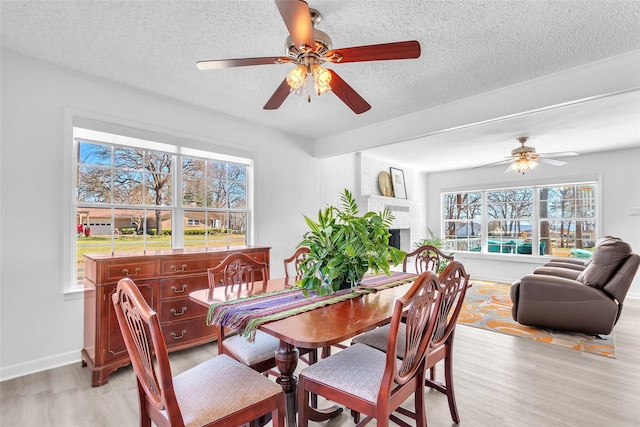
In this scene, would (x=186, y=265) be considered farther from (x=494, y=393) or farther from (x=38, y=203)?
(x=494, y=393)

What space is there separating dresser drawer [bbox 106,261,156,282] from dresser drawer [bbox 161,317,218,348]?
0.50 m

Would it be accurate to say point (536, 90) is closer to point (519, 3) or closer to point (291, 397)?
point (519, 3)

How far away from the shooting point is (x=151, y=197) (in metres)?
3.34

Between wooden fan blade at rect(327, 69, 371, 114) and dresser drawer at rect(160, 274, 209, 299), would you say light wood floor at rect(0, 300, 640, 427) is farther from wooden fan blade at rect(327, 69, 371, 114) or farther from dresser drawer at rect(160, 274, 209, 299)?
wooden fan blade at rect(327, 69, 371, 114)

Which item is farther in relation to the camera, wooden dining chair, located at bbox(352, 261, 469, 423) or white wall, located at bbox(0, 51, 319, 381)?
white wall, located at bbox(0, 51, 319, 381)

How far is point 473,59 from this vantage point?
2545 millimetres

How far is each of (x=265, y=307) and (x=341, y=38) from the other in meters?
1.93

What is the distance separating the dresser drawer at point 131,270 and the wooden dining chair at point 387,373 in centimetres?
181

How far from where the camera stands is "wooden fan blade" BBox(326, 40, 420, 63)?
1.67 m

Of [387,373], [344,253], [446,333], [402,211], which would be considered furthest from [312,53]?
[402,211]

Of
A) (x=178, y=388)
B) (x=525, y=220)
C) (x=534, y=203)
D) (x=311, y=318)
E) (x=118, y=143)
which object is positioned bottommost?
(x=178, y=388)

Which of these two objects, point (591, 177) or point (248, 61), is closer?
point (248, 61)

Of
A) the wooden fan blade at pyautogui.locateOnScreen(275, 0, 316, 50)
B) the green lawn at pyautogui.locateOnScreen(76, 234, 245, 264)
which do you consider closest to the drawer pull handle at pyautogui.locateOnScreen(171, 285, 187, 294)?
the green lawn at pyautogui.locateOnScreen(76, 234, 245, 264)

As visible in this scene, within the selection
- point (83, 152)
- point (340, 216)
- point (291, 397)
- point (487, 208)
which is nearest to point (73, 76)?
point (83, 152)
